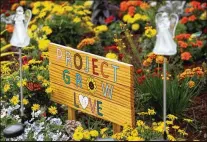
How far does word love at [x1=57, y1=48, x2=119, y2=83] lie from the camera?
189 inches

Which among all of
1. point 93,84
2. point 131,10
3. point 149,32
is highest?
point 131,10

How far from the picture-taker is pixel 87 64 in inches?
197

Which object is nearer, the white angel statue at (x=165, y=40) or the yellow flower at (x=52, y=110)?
the white angel statue at (x=165, y=40)

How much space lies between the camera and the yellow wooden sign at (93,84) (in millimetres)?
4715

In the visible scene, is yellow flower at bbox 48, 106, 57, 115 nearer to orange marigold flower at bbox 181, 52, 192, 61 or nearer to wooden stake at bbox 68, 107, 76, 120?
wooden stake at bbox 68, 107, 76, 120

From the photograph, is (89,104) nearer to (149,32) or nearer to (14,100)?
(14,100)

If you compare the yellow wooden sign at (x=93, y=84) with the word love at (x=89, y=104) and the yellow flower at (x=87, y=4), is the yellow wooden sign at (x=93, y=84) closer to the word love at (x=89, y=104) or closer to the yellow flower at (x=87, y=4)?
the word love at (x=89, y=104)

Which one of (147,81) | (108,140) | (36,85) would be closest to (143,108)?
(147,81)

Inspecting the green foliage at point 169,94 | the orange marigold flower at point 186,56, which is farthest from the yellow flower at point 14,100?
the orange marigold flower at point 186,56

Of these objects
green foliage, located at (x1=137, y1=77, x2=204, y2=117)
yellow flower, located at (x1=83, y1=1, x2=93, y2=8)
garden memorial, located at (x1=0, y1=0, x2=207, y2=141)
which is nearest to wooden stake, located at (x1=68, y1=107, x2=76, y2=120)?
garden memorial, located at (x1=0, y1=0, x2=207, y2=141)

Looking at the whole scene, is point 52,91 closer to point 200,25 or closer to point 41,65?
point 41,65

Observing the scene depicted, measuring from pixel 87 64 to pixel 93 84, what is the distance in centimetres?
17

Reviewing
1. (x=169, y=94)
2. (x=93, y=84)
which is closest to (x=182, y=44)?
(x=169, y=94)

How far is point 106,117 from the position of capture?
4.94 meters
